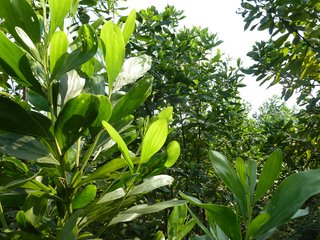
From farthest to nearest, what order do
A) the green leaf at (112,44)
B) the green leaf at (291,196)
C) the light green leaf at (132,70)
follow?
the light green leaf at (132,70) → the green leaf at (112,44) → the green leaf at (291,196)

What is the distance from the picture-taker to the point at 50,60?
1.92 ft

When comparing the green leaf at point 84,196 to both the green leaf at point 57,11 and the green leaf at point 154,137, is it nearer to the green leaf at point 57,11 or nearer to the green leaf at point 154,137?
the green leaf at point 154,137

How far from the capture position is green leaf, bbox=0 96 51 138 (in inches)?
21.4

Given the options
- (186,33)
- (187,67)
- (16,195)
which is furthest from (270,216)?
(186,33)

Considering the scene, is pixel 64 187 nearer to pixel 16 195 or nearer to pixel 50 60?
pixel 16 195

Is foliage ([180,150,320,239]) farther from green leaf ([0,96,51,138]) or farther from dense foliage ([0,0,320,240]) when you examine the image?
green leaf ([0,96,51,138])

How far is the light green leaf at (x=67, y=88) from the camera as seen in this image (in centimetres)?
65

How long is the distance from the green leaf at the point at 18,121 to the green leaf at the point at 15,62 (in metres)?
0.05

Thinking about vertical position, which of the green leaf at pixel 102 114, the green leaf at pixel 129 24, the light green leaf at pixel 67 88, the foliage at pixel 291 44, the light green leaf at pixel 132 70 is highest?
the foliage at pixel 291 44

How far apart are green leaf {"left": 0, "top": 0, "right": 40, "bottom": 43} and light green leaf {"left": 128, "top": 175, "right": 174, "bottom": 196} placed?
12.5 inches

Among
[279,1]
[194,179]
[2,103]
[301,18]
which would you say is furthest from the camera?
[194,179]

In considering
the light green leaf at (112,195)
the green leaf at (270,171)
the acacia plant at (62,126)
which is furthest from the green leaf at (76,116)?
the green leaf at (270,171)

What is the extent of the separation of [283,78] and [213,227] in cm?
282

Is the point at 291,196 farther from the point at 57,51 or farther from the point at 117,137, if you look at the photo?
the point at 57,51
